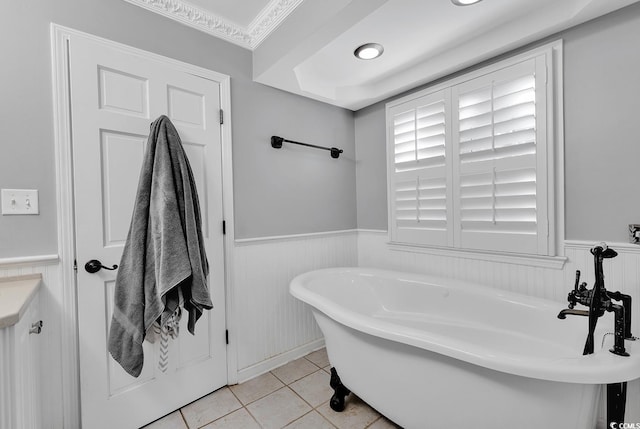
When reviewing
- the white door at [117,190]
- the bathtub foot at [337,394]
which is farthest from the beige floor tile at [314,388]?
the white door at [117,190]

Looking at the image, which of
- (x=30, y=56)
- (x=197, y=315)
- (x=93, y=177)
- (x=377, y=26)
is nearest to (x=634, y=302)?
(x=377, y=26)

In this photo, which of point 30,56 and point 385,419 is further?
point 385,419

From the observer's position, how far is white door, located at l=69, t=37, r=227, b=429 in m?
1.44

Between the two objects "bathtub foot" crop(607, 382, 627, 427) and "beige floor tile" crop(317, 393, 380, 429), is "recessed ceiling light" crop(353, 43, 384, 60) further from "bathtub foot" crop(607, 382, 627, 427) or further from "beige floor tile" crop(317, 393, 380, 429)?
"beige floor tile" crop(317, 393, 380, 429)

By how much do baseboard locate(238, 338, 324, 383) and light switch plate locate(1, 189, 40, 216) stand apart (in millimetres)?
1513

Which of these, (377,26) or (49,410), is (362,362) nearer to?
(49,410)

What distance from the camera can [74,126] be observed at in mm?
1418

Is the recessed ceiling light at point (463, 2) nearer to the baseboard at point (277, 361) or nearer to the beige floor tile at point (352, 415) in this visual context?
the beige floor tile at point (352, 415)

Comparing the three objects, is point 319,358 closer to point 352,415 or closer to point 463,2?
point 352,415

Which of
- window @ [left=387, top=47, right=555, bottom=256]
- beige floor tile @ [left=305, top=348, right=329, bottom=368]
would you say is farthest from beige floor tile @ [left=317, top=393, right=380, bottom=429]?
window @ [left=387, top=47, right=555, bottom=256]

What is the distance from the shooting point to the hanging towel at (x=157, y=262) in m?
1.32

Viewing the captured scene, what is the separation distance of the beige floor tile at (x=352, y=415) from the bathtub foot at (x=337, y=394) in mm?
28

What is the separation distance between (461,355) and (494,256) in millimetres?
1093

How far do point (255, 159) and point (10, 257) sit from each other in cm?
137
